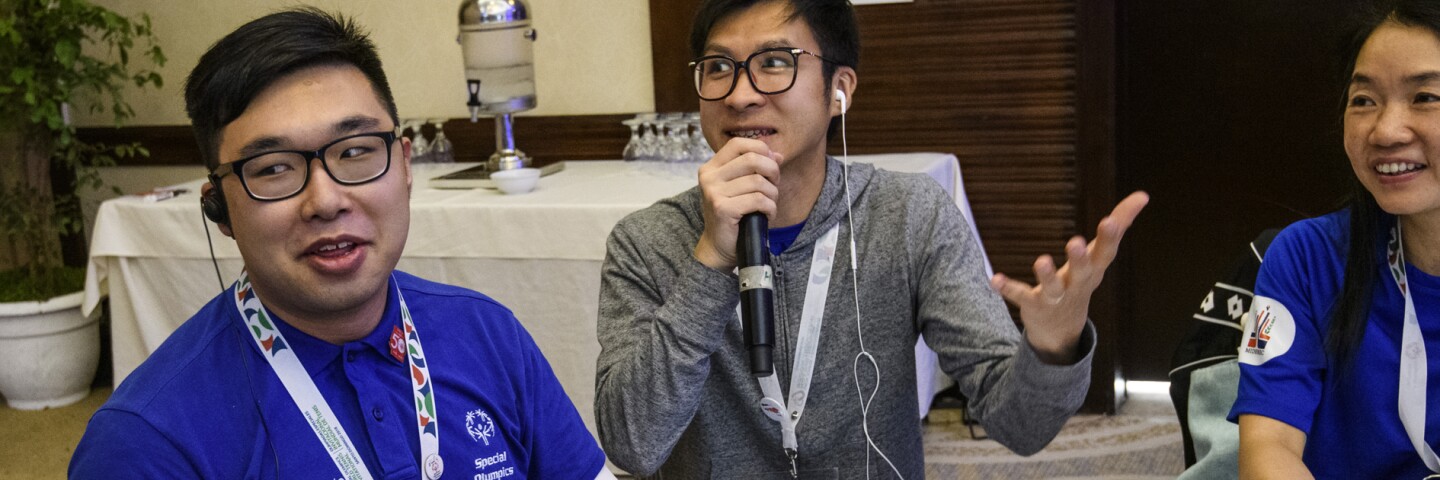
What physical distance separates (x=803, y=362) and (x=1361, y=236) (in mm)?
763

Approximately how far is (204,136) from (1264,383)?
4.40ft

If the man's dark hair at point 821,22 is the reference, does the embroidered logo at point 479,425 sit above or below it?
below

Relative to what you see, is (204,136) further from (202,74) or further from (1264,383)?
(1264,383)

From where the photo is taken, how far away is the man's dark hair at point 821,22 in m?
1.82

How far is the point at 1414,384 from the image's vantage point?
160cm

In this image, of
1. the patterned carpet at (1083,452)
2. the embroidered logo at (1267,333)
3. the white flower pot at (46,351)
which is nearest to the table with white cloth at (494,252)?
the patterned carpet at (1083,452)

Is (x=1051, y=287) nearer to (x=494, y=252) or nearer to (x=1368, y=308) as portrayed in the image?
(x=1368, y=308)

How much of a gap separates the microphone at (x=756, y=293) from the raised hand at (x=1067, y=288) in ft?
0.90

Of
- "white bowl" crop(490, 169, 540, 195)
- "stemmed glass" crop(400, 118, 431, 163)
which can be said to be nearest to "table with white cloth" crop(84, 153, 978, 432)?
"white bowl" crop(490, 169, 540, 195)

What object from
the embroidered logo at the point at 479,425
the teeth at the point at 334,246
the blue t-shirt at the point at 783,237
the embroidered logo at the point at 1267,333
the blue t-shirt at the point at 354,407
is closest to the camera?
the blue t-shirt at the point at 354,407

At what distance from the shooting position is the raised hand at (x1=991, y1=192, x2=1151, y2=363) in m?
1.29

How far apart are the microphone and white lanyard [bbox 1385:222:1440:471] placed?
806mm

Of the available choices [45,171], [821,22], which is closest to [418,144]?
[45,171]

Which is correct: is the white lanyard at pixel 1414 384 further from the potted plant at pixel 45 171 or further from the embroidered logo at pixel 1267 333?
the potted plant at pixel 45 171
